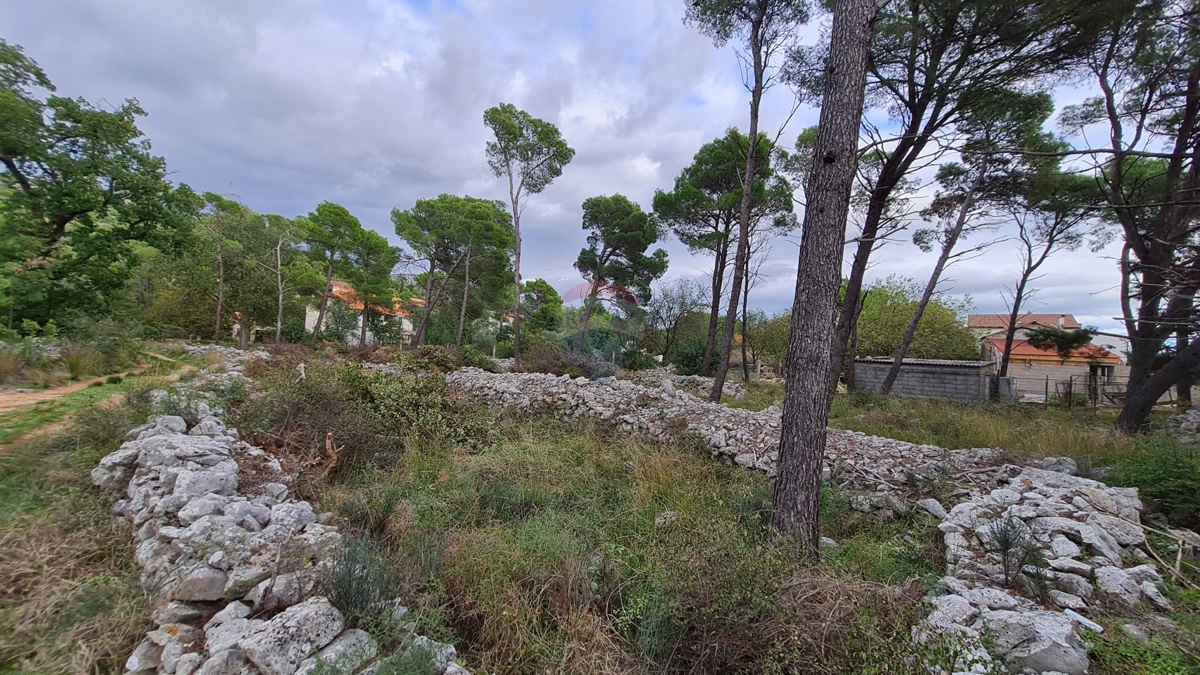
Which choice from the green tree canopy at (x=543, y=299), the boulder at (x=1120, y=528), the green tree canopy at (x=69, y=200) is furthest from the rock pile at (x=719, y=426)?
the green tree canopy at (x=543, y=299)

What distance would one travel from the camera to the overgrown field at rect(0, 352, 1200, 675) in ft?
5.64

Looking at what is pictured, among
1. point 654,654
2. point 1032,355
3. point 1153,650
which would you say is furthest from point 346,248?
point 1032,355

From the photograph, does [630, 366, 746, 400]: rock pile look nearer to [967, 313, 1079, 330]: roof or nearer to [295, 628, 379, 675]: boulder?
[295, 628, 379, 675]: boulder

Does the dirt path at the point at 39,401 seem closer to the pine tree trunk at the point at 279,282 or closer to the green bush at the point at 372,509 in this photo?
the green bush at the point at 372,509

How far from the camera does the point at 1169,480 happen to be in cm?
325

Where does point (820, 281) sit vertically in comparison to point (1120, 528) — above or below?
above

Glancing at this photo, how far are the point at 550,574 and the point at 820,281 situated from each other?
247cm

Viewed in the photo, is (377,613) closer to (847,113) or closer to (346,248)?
(847,113)

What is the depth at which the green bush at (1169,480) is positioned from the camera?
305 centimetres

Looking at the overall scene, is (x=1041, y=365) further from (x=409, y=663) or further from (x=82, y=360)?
(x=82, y=360)

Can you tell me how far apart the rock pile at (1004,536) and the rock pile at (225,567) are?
89.8 inches

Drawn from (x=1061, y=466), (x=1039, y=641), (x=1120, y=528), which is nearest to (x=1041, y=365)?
(x=1061, y=466)

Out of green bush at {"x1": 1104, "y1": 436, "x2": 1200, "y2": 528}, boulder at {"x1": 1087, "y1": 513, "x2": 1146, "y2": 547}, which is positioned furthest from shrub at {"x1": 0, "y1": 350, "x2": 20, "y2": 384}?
green bush at {"x1": 1104, "y1": 436, "x2": 1200, "y2": 528}

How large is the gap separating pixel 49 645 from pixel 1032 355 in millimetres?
32821
